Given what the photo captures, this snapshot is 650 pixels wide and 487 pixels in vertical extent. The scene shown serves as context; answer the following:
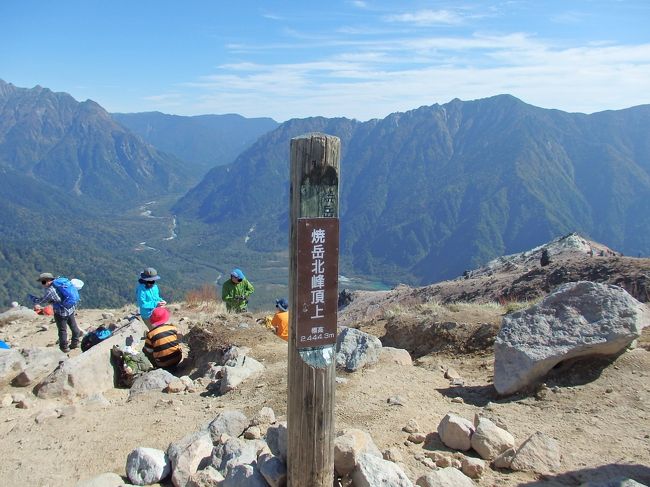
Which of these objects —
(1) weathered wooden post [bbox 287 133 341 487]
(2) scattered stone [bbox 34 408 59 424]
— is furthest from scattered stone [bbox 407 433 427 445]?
(2) scattered stone [bbox 34 408 59 424]

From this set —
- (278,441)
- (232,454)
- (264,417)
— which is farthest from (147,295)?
(278,441)

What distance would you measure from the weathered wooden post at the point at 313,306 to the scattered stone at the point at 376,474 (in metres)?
0.28

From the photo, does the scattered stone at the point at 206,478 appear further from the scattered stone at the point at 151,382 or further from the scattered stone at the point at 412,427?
the scattered stone at the point at 151,382

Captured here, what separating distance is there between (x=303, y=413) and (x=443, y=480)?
58.6 inches

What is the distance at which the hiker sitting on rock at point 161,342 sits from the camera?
10.3 meters

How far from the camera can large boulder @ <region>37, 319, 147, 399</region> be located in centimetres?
888

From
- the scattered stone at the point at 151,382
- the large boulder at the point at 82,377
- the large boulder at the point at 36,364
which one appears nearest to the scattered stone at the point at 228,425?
the scattered stone at the point at 151,382

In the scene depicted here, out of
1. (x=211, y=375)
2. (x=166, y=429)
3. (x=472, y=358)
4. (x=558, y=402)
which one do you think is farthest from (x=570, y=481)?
(x=211, y=375)

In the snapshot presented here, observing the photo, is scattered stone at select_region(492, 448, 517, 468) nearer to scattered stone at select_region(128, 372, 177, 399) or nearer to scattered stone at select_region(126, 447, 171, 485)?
scattered stone at select_region(126, 447, 171, 485)

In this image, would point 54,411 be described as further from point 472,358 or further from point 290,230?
point 472,358

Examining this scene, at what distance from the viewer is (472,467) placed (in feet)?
16.5

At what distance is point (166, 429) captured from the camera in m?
6.94

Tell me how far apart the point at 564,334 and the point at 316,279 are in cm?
453

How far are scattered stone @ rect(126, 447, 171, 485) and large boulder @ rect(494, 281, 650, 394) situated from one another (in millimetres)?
4298
